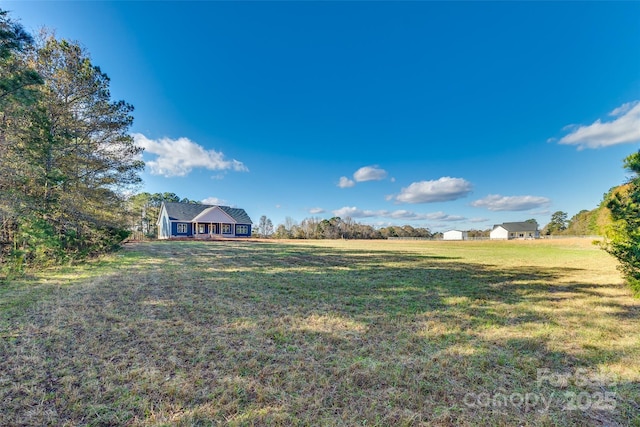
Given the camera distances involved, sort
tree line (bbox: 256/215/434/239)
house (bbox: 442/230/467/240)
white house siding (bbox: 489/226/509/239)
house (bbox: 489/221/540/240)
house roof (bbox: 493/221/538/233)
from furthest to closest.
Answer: house (bbox: 442/230/467/240)
white house siding (bbox: 489/226/509/239)
house roof (bbox: 493/221/538/233)
house (bbox: 489/221/540/240)
tree line (bbox: 256/215/434/239)

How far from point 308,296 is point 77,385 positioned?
3934 mm

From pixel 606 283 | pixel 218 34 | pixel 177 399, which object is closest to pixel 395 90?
pixel 218 34

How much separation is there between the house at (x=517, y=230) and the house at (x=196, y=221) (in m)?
66.2

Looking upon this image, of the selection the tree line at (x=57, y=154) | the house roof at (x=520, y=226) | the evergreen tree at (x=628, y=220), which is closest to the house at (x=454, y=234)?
the house roof at (x=520, y=226)

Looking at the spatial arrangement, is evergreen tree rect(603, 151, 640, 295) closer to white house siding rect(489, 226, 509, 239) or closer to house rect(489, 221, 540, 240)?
house rect(489, 221, 540, 240)

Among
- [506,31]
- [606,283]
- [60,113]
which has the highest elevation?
[506,31]

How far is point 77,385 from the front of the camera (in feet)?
7.72

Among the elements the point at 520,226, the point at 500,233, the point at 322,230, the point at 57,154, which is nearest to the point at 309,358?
the point at 57,154

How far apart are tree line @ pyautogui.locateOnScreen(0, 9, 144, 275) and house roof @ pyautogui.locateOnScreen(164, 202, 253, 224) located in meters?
21.0

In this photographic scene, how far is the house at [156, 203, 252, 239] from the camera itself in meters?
31.8

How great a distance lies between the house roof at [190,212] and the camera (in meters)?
32.0

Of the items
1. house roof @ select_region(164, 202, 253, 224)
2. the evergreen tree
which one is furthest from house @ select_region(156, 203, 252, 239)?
the evergreen tree

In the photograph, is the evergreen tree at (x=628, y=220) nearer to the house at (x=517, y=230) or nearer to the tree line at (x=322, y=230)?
the tree line at (x=322, y=230)

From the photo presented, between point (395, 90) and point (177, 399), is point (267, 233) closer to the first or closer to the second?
point (395, 90)
